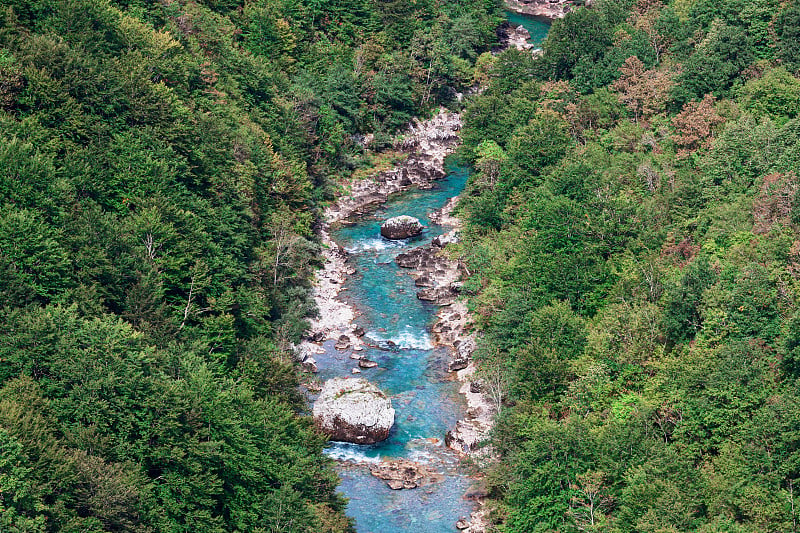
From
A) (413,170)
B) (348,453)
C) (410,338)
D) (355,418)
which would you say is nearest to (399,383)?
(410,338)

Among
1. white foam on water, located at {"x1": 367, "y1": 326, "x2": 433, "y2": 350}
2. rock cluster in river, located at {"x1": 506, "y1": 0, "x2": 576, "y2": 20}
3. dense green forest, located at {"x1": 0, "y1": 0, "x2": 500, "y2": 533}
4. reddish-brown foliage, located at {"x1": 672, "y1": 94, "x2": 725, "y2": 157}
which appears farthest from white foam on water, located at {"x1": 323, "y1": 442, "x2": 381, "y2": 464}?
rock cluster in river, located at {"x1": 506, "y1": 0, "x2": 576, "y2": 20}

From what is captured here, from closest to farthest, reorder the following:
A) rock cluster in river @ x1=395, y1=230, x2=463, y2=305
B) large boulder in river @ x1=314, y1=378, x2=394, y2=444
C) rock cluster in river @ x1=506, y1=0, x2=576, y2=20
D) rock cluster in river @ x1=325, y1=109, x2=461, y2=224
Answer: large boulder in river @ x1=314, y1=378, x2=394, y2=444 < rock cluster in river @ x1=395, y1=230, x2=463, y2=305 < rock cluster in river @ x1=325, y1=109, x2=461, y2=224 < rock cluster in river @ x1=506, y1=0, x2=576, y2=20

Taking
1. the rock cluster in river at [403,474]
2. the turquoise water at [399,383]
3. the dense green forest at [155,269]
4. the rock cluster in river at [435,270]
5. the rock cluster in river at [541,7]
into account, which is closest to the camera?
the dense green forest at [155,269]

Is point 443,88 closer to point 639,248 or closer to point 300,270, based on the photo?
point 300,270

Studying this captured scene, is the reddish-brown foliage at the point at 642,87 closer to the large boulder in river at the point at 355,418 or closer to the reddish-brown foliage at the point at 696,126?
the reddish-brown foliage at the point at 696,126

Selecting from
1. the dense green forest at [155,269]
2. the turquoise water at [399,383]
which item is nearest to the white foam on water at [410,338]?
the turquoise water at [399,383]

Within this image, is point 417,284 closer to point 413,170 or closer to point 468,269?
point 468,269

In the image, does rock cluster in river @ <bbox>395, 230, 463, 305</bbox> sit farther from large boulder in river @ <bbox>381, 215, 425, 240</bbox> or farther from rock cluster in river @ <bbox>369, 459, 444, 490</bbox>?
rock cluster in river @ <bbox>369, 459, 444, 490</bbox>
